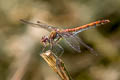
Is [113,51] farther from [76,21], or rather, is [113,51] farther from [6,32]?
[6,32]

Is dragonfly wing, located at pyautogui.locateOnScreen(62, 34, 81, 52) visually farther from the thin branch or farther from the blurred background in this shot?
the blurred background

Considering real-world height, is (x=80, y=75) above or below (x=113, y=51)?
below

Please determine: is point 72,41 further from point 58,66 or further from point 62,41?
point 62,41

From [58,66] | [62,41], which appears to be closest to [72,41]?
[58,66]

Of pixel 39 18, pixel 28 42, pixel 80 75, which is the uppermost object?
pixel 39 18

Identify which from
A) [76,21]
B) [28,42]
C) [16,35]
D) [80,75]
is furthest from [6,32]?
[80,75]

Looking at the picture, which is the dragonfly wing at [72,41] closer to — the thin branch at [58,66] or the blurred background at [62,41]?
the thin branch at [58,66]

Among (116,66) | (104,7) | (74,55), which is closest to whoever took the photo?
(116,66)

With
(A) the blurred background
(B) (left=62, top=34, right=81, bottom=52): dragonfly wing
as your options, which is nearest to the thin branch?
(B) (left=62, top=34, right=81, bottom=52): dragonfly wing

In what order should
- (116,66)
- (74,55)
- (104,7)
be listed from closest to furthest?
(116,66) → (74,55) → (104,7)
